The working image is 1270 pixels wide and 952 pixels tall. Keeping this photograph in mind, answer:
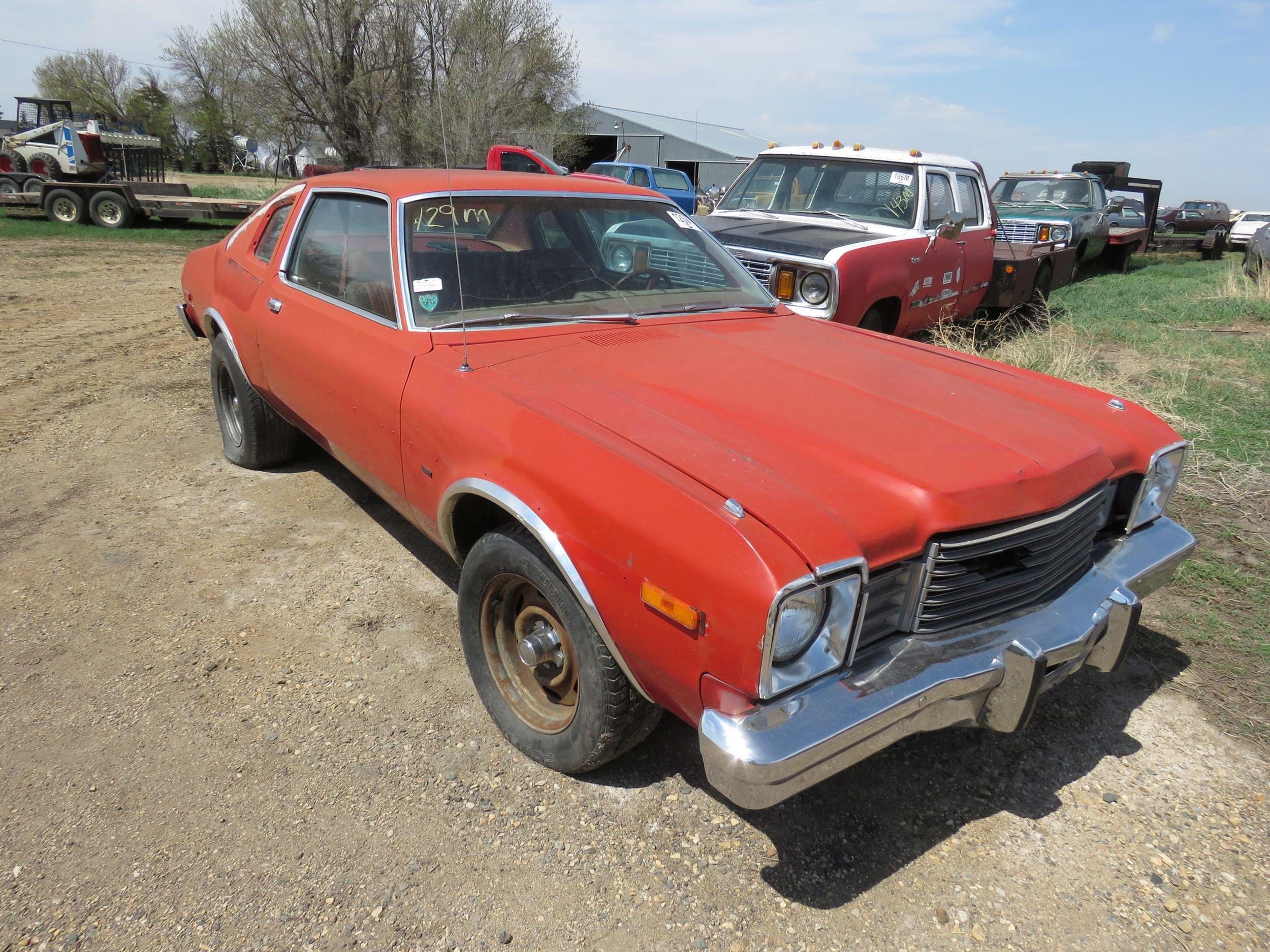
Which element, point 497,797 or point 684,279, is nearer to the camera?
point 497,797

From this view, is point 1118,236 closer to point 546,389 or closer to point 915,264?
point 915,264

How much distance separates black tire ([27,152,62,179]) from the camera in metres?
17.2

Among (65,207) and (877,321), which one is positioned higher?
(877,321)

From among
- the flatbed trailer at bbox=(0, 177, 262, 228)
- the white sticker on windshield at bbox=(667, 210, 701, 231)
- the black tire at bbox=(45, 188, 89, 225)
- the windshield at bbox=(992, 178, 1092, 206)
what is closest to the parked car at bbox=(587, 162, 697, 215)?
the windshield at bbox=(992, 178, 1092, 206)

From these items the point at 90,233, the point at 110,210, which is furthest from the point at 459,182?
the point at 110,210

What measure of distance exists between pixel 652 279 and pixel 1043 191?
1204 cm

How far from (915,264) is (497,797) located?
5105 millimetres

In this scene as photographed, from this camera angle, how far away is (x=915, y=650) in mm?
2057

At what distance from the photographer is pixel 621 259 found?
11.2ft

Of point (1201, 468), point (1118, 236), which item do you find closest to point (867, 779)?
point (1201, 468)

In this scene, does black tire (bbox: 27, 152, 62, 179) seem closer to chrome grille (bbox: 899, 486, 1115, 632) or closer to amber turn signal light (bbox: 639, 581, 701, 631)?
amber turn signal light (bbox: 639, 581, 701, 631)

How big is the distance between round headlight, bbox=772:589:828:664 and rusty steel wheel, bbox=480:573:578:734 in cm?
65

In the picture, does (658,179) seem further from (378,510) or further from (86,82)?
(86,82)

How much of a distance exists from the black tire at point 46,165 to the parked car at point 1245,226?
26.8 meters
